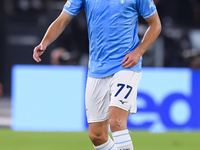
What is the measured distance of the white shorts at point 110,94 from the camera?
4.33 m

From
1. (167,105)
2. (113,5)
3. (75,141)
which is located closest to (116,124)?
(113,5)

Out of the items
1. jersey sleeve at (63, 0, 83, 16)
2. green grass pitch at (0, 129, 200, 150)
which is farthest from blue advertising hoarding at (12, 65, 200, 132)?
jersey sleeve at (63, 0, 83, 16)

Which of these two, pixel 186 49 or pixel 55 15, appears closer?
pixel 186 49

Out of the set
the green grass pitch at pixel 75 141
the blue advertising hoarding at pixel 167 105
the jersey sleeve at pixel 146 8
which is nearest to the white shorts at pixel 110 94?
the jersey sleeve at pixel 146 8

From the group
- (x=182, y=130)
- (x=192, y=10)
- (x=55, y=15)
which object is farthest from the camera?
(x=55, y=15)

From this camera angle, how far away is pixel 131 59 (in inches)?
172

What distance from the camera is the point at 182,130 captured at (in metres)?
8.84

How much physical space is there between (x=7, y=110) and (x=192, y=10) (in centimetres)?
585

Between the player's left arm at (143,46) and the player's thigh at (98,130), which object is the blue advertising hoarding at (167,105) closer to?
the player's thigh at (98,130)

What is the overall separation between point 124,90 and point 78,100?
465 cm

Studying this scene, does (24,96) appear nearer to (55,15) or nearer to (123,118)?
(123,118)

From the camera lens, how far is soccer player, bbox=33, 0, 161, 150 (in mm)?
4316

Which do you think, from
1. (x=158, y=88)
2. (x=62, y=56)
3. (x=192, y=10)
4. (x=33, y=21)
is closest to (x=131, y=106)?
(x=158, y=88)

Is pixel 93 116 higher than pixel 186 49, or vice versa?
pixel 93 116
